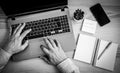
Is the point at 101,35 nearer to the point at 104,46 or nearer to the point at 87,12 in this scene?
the point at 104,46

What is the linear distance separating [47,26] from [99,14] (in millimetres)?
363

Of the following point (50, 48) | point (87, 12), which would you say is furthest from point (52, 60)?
point (87, 12)

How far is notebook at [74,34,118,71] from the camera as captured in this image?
2.78 ft

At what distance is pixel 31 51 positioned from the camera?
0.85 m

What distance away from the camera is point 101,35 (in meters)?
0.90

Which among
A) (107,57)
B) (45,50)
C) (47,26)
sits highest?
(47,26)

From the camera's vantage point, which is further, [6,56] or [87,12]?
[87,12]

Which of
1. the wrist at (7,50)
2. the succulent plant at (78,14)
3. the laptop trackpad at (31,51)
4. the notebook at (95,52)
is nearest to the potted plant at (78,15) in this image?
the succulent plant at (78,14)

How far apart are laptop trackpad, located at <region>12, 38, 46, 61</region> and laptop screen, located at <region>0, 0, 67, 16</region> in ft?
0.68

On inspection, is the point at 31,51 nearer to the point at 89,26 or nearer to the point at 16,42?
the point at 16,42

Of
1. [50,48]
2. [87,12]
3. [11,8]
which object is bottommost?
[50,48]

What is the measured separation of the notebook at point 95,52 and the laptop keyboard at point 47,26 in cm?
14

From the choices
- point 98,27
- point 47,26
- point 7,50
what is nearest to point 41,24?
point 47,26

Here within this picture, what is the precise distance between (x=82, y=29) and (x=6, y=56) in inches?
20.2
